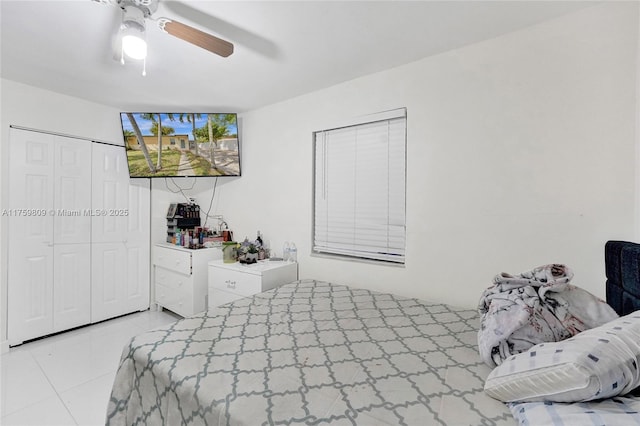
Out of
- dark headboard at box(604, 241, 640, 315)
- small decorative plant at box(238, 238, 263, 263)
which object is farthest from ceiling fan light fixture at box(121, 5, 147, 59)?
dark headboard at box(604, 241, 640, 315)

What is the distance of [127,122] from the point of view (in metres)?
3.17

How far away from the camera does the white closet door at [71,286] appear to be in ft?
9.57

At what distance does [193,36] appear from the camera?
1551 mm

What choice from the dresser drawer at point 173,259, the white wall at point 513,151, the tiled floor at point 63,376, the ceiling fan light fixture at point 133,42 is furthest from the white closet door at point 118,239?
the white wall at point 513,151

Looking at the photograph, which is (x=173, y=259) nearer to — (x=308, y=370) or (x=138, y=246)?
(x=138, y=246)

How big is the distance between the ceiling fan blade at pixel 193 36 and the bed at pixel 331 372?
1.61 meters

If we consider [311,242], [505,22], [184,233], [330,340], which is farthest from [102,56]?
[505,22]

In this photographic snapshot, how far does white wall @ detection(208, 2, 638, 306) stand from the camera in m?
1.63

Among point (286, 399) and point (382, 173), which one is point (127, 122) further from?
point (286, 399)

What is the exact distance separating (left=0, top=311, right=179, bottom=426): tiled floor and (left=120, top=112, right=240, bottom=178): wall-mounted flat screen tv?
1795 mm

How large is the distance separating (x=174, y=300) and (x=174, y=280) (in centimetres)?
24

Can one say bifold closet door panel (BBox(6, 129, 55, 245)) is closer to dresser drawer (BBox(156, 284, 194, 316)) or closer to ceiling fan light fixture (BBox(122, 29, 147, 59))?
dresser drawer (BBox(156, 284, 194, 316))

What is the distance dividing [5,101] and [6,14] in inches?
51.1

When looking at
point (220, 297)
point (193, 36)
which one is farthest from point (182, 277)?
point (193, 36)
